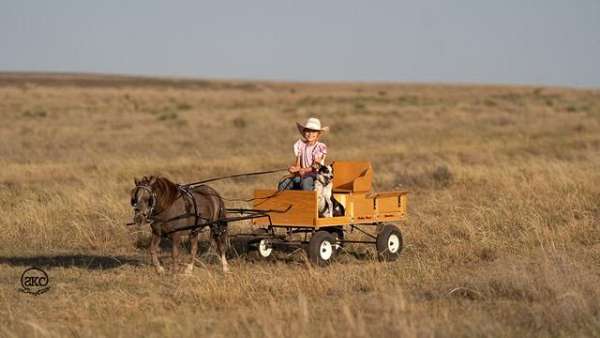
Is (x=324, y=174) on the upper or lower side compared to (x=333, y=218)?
upper

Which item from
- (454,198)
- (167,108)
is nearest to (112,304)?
(454,198)

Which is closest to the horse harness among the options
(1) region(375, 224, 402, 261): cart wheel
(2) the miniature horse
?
(2) the miniature horse

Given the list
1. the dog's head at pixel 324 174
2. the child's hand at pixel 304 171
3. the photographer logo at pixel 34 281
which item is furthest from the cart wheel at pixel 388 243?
the photographer logo at pixel 34 281

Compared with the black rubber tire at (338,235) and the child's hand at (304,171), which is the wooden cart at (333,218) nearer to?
the black rubber tire at (338,235)

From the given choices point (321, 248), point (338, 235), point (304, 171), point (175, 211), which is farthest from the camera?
point (338, 235)

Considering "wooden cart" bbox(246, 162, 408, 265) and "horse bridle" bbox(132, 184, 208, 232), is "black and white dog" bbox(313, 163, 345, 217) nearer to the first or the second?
"wooden cart" bbox(246, 162, 408, 265)

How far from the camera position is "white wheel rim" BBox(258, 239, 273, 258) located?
11.7m

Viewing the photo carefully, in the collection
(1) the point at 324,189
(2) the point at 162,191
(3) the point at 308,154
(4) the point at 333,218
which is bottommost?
(4) the point at 333,218

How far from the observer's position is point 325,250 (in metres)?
11.1

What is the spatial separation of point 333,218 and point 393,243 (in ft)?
3.08

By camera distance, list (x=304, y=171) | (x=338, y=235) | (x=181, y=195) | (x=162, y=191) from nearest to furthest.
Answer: (x=162, y=191)
(x=181, y=195)
(x=304, y=171)
(x=338, y=235)

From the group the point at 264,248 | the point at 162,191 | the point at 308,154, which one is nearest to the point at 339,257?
the point at 264,248

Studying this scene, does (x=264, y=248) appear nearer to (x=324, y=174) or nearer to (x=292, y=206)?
(x=292, y=206)

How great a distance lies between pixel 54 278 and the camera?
10.4m
